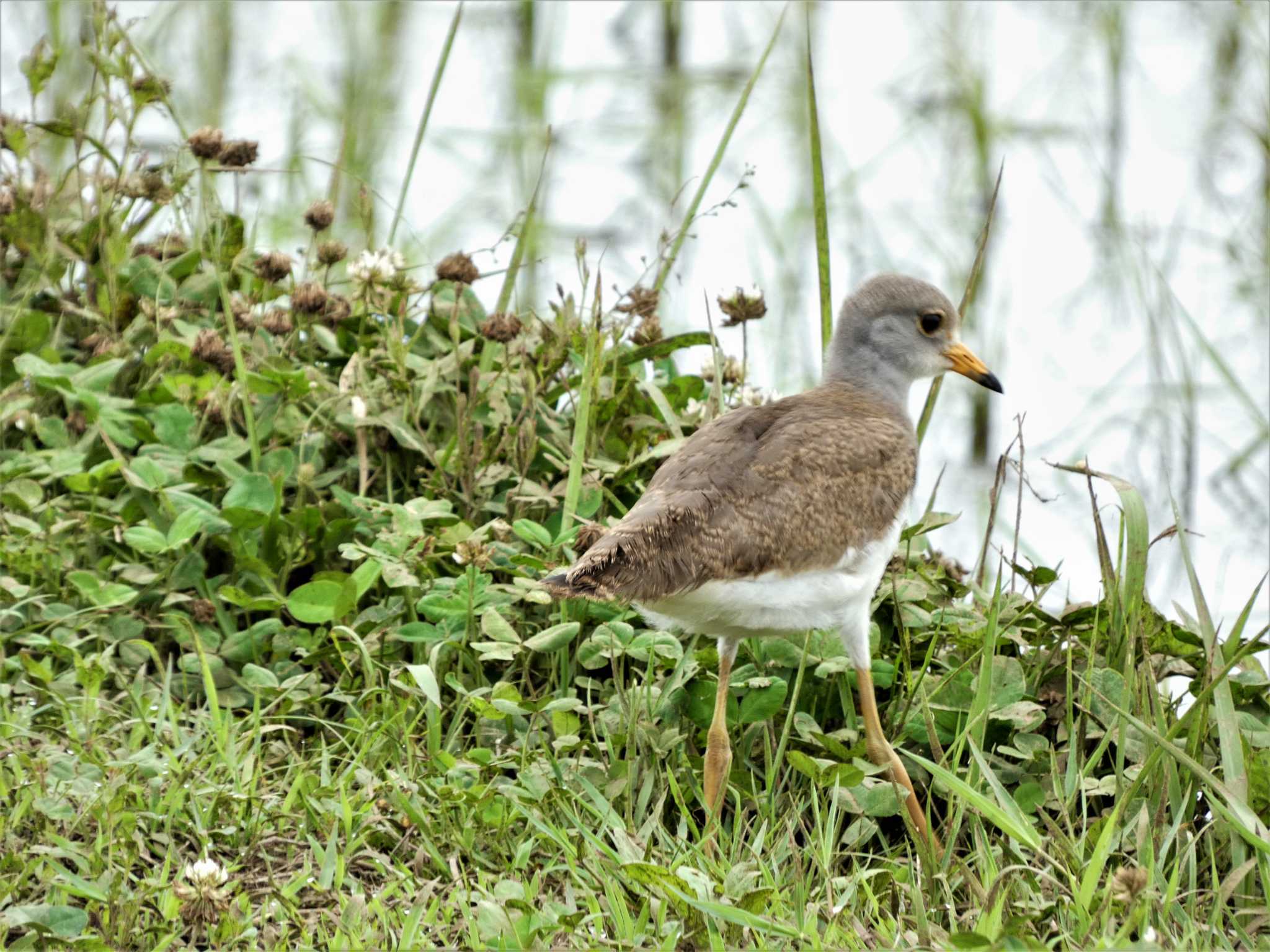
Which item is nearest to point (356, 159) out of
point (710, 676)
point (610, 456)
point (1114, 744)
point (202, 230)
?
point (202, 230)

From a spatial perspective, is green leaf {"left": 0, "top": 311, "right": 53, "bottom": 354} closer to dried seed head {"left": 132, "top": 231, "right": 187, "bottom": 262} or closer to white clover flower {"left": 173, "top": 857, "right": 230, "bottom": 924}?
dried seed head {"left": 132, "top": 231, "right": 187, "bottom": 262}

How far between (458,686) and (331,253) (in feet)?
5.82

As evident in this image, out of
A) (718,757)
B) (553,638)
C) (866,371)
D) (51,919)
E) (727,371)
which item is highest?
(866,371)

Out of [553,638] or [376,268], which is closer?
[553,638]

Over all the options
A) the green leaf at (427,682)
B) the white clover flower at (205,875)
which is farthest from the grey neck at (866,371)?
the white clover flower at (205,875)

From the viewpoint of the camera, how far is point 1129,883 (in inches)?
127

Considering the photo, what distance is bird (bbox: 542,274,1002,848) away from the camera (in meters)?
3.70

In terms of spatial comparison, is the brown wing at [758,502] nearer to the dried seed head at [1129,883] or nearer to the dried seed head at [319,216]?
the dried seed head at [1129,883]

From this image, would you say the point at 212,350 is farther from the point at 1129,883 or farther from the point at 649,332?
the point at 1129,883

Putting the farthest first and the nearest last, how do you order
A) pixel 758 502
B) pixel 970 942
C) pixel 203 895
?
pixel 758 502 < pixel 203 895 < pixel 970 942

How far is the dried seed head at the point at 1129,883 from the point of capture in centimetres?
322

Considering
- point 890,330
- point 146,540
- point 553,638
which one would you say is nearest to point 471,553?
point 553,638

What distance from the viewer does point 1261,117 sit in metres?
7.84

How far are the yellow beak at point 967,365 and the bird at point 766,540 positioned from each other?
1.42ft
